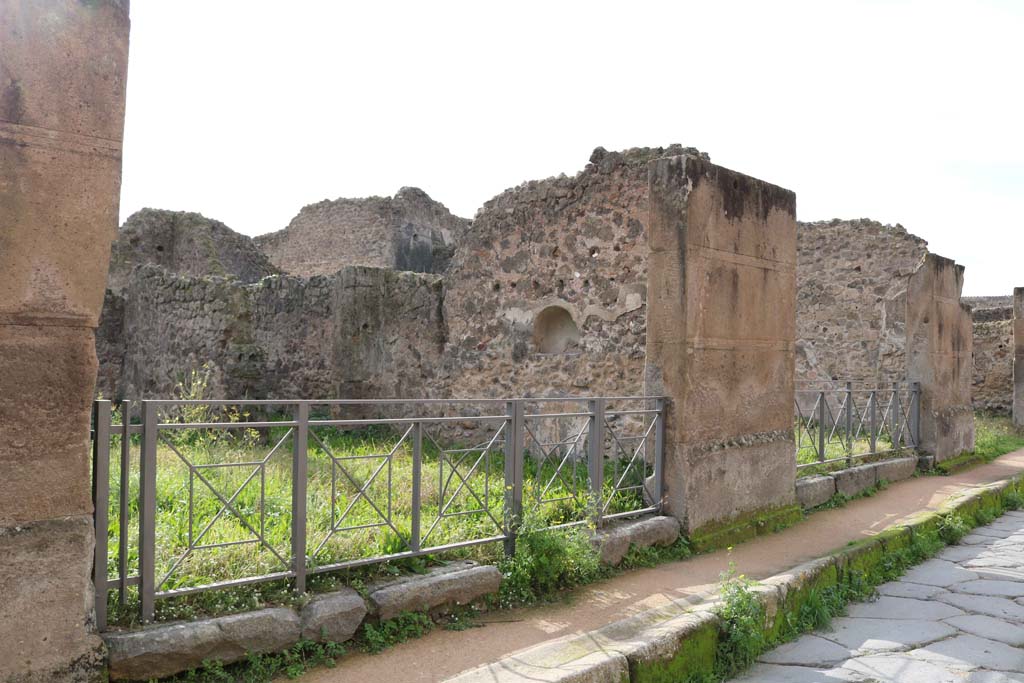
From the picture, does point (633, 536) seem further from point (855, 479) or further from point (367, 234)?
point (367, 234)

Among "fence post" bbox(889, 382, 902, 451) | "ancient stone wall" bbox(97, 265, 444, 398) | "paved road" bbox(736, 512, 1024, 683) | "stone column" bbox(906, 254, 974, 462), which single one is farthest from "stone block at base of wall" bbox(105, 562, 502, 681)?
"stone column" bbox(906, 254, 974, 462)

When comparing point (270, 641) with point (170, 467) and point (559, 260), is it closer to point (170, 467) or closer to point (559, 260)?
point (170, 467)

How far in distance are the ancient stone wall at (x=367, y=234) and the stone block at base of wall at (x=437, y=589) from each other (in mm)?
13540

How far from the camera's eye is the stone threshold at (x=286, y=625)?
3.12 meters

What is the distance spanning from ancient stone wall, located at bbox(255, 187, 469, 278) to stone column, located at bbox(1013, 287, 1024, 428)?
37.4 feet

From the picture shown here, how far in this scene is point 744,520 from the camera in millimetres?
6297

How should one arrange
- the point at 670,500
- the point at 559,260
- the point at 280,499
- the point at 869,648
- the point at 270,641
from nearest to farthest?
the point at 270,641
the point at 869,648
the point at 280,499
the point at 670,500
the point at 559,260

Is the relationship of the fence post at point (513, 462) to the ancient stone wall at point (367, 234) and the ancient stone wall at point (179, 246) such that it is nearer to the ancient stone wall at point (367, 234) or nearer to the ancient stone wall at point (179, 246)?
the ancient stone wall at point (179, 246)

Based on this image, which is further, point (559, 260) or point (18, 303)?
point (559, 260)

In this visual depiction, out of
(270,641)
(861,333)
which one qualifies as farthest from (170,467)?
(861,333)

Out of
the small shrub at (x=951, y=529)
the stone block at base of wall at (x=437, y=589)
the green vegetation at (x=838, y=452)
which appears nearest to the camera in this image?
the stone block at base of wall at (x=437, y=589)

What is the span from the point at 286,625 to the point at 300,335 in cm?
750

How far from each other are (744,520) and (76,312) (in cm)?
496

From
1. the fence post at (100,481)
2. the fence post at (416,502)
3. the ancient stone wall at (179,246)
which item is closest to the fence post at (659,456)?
the fence post at (416,502)
